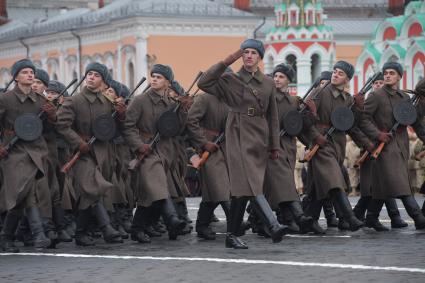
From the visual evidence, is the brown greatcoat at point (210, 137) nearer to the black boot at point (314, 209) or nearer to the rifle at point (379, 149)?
the black boot at point (314, 209)

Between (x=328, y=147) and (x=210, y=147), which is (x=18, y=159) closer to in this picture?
(x=210, y=147)

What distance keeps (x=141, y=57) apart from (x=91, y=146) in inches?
1743

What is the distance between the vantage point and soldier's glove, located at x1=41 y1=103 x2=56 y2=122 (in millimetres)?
13938

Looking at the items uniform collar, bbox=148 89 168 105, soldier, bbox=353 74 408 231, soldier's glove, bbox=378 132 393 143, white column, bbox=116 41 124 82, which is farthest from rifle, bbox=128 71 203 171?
white column, bbox=116 41 124 82

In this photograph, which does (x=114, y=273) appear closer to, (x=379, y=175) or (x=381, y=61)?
(x=379, y=175)

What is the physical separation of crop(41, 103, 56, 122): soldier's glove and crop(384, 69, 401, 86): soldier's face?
3432mm

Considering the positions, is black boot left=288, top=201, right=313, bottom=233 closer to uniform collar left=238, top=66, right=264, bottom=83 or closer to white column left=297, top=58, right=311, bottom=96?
uniform collar left=238, top=66, right=264, bottom=83

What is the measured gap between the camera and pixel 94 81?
14492 millimetres

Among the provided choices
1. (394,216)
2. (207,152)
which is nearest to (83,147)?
(207,152)

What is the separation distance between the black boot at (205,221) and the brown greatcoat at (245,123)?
5.35ft

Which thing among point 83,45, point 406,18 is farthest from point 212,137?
point 83,45

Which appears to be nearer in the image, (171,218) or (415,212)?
(171,218)

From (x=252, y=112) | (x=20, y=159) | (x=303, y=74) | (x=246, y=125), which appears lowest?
(x=20, y=159)

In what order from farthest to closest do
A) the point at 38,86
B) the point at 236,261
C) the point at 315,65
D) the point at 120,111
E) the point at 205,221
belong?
the point at 315,65
the point at 38,86
the point at 205,221
the point at 120,111
the point at 236,261
